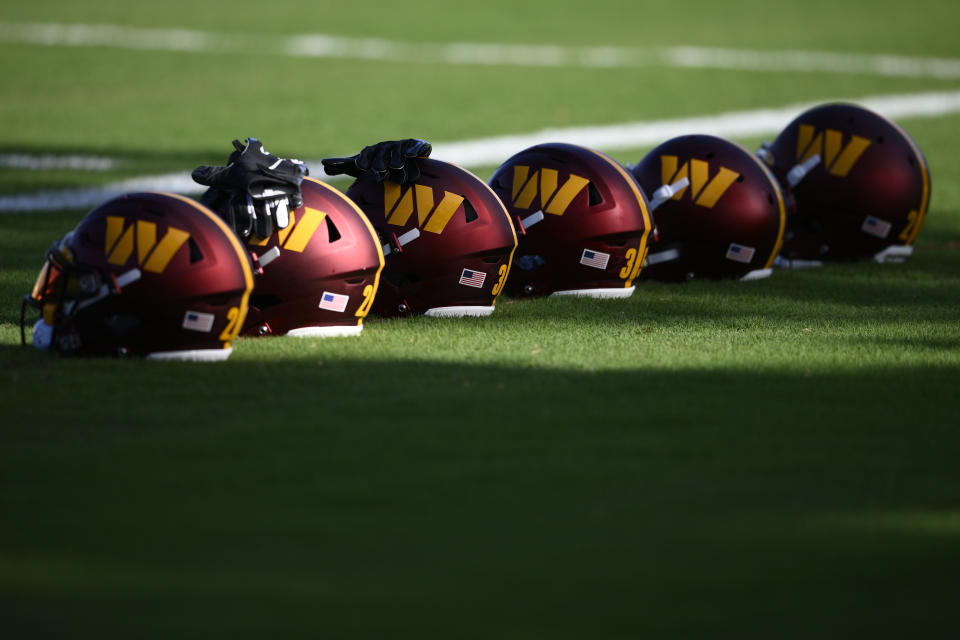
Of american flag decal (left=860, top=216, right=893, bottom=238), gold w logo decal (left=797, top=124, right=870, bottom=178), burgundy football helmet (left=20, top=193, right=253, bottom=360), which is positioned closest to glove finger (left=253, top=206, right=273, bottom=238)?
burgundy football helmet (left=20, top=193, right=253, bottom=360)

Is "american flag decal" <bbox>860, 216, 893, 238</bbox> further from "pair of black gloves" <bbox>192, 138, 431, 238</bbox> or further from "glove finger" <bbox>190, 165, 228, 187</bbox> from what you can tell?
"glove finger" <bbox>190, 165, 228, 187</bbox>

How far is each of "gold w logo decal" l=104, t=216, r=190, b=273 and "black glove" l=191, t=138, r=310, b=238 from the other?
2.01ft

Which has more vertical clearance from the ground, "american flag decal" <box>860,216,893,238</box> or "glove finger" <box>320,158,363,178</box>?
"american flag decal" <box>860,216,893,238</box>

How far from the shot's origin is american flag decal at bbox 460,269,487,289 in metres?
8.52

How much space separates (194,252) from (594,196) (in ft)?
10.5

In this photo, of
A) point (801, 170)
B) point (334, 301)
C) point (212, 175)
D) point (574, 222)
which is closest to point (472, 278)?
point (574, 222)

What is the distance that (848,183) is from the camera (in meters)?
10.8

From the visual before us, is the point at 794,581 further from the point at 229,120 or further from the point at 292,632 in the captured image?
the point at 229,120

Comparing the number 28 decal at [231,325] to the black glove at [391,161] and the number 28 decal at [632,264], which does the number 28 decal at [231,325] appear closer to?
the black glove at [391,161]

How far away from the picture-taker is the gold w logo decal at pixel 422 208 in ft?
27.8

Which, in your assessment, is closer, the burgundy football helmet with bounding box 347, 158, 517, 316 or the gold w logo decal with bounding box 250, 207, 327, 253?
the gold w logo decal with bounding box 250, 207, 327, 253

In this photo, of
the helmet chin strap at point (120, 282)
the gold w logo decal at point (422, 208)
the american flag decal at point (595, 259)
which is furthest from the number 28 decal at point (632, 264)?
the helmet chin strap at point (120, 282)

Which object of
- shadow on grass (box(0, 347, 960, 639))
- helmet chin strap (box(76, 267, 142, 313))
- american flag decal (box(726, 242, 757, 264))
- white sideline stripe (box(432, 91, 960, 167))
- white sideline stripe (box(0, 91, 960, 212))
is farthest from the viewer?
white sideline stripe (box(432, 91, 960, 167))

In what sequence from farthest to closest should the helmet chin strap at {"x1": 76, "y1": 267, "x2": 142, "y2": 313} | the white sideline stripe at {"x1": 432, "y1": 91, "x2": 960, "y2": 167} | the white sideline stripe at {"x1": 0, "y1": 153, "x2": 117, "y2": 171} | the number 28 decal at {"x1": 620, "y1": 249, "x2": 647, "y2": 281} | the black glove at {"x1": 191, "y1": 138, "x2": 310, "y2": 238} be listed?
the white sideline stripe at {"x1": 432, "y1": 91, "x2": 960, "y2": 167}
the white sideline stripe at {"x1": 0, "y1": 153, "x2": 117, "y2": 171}
the number 28 decal at {"x1": 620, "y1": 249, "x2": 647, "y2": 281}
the black glove at {"x1": 191, "y1": 138, "x2": 310, "y2": 238}
the helmet chin strap at {"x1": 76, "y1": 267, "x2": 142, "y2": 313}
